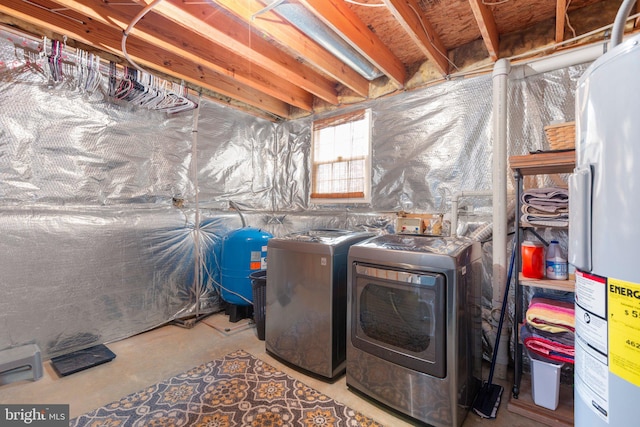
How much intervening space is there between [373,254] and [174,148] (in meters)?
2.33

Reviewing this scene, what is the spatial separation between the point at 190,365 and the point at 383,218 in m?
1.98

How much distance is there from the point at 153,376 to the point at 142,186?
1.61 meters

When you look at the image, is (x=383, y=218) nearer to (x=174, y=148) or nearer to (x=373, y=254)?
(x=373, y=254)

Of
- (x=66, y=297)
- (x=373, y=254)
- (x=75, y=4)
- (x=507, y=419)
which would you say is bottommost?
(x=507, y=419)

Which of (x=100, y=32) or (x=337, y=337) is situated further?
(x=100, y=32)

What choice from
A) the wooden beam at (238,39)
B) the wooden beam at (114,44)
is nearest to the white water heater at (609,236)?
the wooden beam at (238,39)

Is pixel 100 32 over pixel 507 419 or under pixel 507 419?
over

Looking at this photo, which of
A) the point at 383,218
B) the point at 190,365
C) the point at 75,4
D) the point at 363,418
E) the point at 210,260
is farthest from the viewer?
the point at 210,260

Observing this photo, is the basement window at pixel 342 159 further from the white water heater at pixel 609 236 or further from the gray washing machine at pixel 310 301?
the white water heater at pixel 609 236

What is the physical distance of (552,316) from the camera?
5.32 feet

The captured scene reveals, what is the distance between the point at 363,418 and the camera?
1640 mm

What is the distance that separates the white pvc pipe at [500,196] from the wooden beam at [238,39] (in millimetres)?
1621

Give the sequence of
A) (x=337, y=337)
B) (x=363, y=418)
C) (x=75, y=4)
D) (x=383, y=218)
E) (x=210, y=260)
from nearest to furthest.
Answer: (x=363, y=418) < (x=75, y=4) < (x=337, y=337) < (x=383, y=218) < (x=210, y=260)

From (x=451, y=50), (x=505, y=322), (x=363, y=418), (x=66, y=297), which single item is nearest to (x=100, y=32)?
(x=66, y=297)
